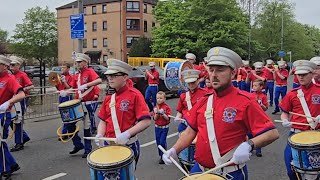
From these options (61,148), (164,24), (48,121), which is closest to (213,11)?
(164,24)

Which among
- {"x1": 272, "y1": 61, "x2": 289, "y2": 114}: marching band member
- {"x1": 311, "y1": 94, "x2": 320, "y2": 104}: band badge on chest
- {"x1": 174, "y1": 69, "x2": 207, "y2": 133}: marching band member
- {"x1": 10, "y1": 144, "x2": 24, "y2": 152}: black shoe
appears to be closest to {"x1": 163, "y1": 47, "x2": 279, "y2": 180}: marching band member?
{"x1": 311, "y1": 94, "x2": 320, "y2": 104}: band badge on chest

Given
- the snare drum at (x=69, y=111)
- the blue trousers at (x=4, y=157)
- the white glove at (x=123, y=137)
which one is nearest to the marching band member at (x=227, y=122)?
the white glove at (x=123, y=137)

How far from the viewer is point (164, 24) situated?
157ft

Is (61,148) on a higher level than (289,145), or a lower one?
lower

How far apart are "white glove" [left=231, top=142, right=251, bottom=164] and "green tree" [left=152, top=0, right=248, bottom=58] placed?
40.3m

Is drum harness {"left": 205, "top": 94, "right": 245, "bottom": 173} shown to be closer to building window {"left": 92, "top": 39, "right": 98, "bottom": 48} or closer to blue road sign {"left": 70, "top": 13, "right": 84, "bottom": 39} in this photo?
blue road sign {"left": 70, "top": 13, "right": 84, "bottom": 39}

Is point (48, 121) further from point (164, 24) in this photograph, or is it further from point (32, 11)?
point (32, 11)

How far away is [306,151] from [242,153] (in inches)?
73.8

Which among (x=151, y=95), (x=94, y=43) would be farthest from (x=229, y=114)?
(x=94, y=43)

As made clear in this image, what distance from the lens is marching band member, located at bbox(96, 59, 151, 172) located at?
194 inches

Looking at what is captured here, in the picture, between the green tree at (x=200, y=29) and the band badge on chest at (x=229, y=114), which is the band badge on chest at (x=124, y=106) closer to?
the band badge on chest at (x=229, y=114)

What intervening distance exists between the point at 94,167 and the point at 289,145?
2.39 m

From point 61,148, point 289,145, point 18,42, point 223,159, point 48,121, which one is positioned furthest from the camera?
point 18,42

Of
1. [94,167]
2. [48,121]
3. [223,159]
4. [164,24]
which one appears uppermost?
[164,24]
